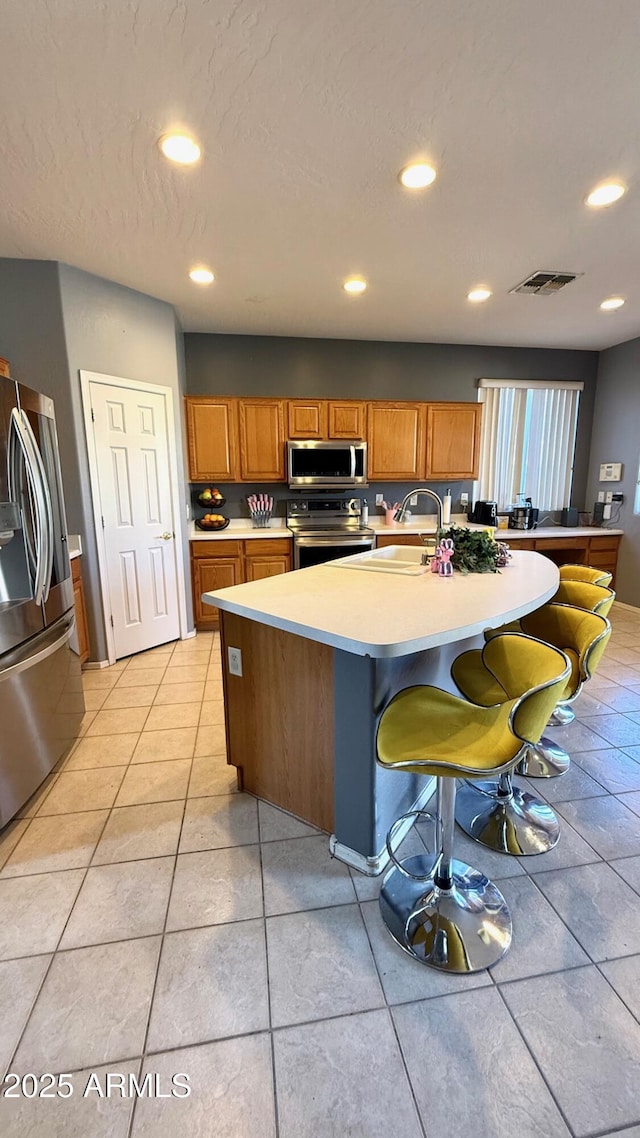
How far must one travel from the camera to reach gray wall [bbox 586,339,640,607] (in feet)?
15.5

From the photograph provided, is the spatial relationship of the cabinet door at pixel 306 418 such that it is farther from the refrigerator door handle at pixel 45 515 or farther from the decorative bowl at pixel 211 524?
the refrigerator door handle at pixel 45 515

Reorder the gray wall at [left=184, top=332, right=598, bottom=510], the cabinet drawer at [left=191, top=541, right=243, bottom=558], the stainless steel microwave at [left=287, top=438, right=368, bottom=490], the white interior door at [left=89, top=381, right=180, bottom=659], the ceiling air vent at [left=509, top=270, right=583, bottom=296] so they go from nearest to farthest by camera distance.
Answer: the ceiling air vent at [left=509, top=270, right=583, bottom=296], the white interior door at [left=89, top=381, right=180, bottom=659], the cabinet drawer at [left=191, top=541, right=243, bottom=558], the stainless steel microwave at [left=287, top=438, right=368, bottom=490], the gray wall at [left=184, top=332, right=598, bottom=510]

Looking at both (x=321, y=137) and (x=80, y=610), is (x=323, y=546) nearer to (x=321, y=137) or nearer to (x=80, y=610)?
(x=80, y=610)

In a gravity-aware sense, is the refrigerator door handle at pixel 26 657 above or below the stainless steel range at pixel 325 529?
below

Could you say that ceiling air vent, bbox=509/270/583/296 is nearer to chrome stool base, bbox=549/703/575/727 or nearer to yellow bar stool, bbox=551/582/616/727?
yellow bar stool, bbox=551/582/616/727

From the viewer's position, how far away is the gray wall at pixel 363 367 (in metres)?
4.52

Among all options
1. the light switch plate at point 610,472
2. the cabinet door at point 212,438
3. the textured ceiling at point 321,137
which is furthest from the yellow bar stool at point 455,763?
the light switch plate at point 610,472

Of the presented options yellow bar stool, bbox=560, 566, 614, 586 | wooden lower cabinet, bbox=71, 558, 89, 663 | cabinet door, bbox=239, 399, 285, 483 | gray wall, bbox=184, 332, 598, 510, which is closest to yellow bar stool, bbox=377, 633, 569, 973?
yellow bar stool, bbox=560, 566, 614, 586

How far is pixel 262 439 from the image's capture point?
441 cm

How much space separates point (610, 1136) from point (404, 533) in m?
3.93

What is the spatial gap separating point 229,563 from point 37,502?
7.33 feet

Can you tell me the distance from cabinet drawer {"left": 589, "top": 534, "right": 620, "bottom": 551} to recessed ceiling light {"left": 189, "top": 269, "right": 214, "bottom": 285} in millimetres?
4224

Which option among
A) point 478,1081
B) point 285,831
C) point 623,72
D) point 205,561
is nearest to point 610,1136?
point 478,1081

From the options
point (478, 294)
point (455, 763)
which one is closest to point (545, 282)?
point (478, 294)
